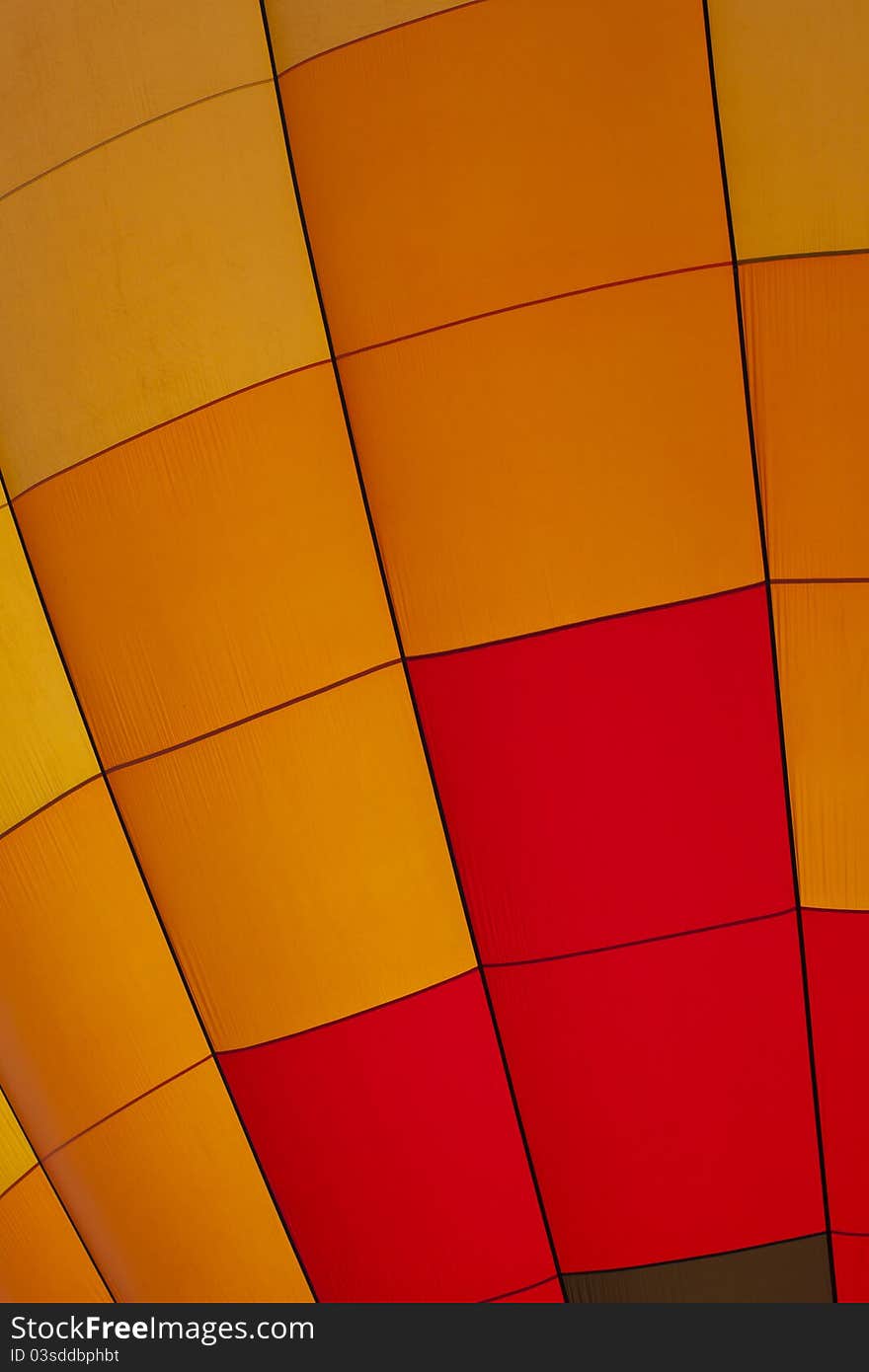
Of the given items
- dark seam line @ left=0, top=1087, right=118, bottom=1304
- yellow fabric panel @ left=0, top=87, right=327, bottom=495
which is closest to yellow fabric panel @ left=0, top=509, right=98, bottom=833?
yellow fabric panel @ left=0, top=87, right=327, bottom=495

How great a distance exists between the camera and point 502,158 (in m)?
3.12

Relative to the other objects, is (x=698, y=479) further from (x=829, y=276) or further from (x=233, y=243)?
(x=233, y=243)

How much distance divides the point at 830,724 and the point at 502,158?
1.49 metres

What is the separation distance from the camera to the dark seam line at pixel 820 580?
3.06m

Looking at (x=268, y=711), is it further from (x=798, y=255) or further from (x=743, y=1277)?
(x=743, y=1277)

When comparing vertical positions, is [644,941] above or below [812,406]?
below

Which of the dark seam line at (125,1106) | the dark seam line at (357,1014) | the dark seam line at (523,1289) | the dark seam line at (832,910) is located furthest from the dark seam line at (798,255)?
the dark seam line at (523,1289)

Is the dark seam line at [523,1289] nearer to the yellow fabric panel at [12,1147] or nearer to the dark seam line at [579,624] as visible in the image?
the yellow fabric panel at [12,1147]

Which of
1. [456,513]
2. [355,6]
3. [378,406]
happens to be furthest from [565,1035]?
[355,6]

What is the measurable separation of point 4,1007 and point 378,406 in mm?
1723

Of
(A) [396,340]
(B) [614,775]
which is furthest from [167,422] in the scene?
(B) [614,775]

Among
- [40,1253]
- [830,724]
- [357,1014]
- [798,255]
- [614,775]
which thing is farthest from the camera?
[40,1253]

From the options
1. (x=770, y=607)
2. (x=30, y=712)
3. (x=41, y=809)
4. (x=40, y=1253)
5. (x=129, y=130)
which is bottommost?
(x=40, y=1253)

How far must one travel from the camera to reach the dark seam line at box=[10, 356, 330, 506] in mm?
3174
